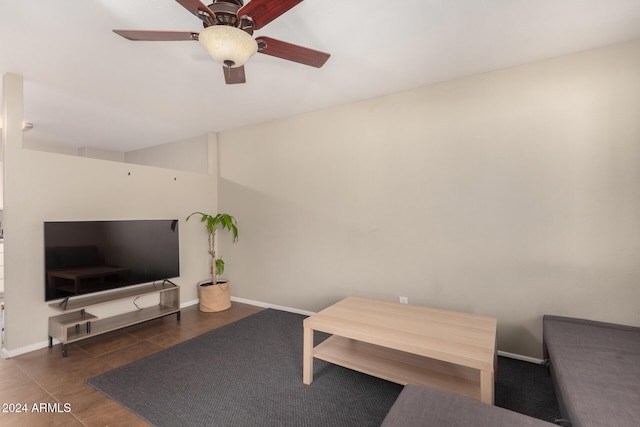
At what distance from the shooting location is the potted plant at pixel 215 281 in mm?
4000

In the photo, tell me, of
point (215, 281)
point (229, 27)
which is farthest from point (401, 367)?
point (215, 281)

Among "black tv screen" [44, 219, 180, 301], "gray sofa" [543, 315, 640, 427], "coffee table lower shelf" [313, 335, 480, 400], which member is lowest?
"coffee table lower shelf" [313, 335, 480, 400]

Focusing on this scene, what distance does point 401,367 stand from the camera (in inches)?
84.6

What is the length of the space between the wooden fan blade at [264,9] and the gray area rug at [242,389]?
2300mm

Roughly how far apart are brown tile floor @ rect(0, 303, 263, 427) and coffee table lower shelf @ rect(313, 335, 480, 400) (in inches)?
52.5

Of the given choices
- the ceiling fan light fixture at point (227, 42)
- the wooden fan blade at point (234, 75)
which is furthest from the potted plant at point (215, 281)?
the ceiling fan light fixture at point (227, 42)

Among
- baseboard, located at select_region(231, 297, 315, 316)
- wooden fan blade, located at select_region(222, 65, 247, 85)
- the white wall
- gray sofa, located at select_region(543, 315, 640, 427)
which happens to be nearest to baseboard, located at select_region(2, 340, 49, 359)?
baseboard, located at select_region(231, 297, 315, 316)

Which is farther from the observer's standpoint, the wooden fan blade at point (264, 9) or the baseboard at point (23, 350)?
the baseboard at point (23, 350)

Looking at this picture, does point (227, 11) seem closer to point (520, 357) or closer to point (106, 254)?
point (106, 254)

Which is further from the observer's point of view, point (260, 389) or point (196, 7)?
point (260, 389)

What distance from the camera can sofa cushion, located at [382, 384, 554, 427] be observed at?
1.23 m

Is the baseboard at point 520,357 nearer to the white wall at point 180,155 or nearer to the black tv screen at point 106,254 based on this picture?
the black tv screen at point 106,254

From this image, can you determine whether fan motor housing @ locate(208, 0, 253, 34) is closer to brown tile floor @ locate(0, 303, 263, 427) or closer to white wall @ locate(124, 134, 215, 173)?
brown tile floor @ locate(0, 303, 263, 427)

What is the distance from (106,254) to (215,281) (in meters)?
1.33
